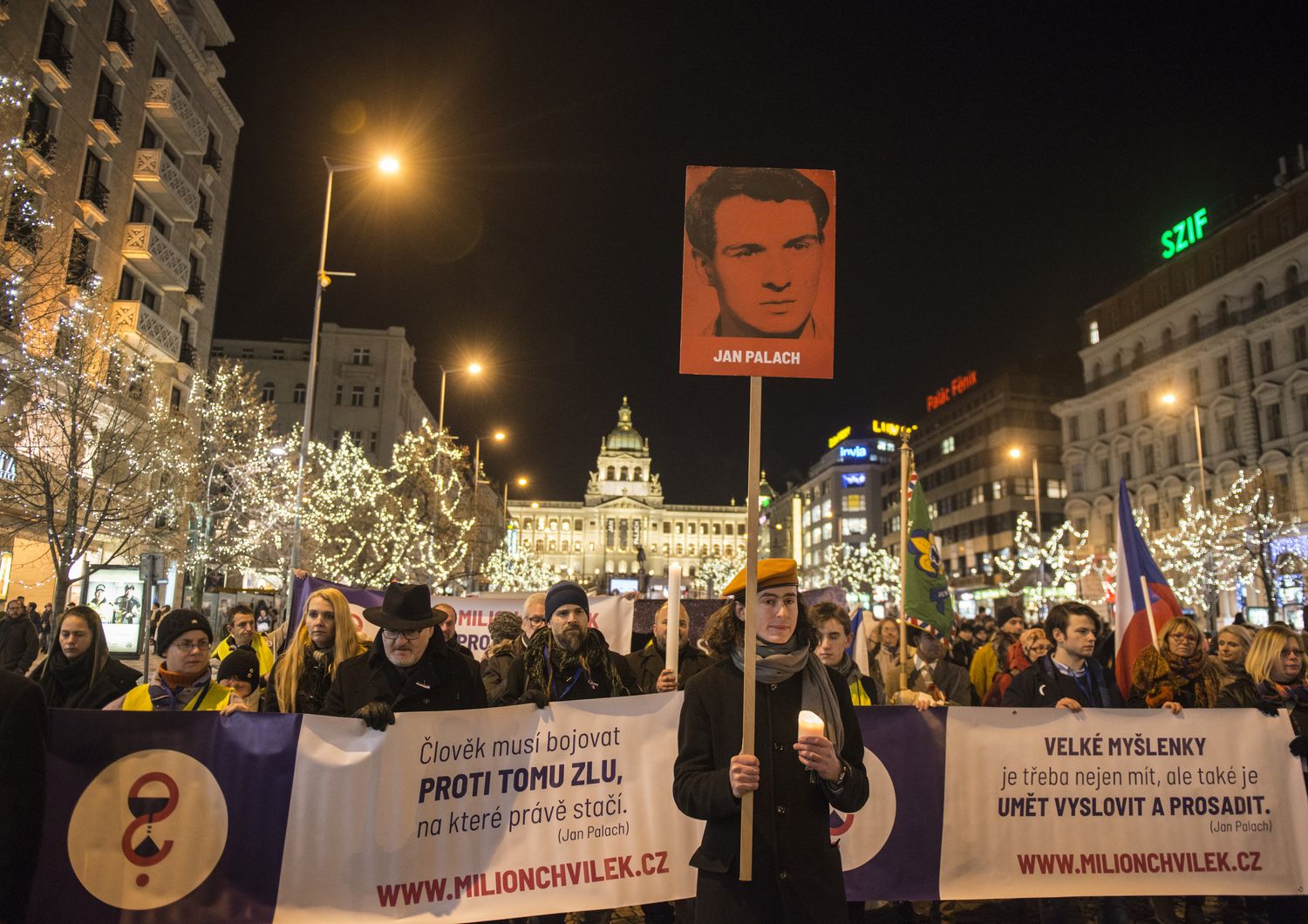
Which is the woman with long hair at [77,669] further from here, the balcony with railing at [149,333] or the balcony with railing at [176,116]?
the balcony with railing at [176,116]

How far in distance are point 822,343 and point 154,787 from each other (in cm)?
414

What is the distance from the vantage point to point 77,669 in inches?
216

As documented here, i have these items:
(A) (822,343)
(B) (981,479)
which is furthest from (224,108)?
(B) (981,479)

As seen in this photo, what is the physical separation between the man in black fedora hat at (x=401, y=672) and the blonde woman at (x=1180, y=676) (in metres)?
4.48

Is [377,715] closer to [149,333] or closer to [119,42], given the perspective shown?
[149,333]

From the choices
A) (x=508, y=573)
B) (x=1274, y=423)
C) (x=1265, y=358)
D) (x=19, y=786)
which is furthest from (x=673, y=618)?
(x=508, y=573)

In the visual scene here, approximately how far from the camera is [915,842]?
568 cm

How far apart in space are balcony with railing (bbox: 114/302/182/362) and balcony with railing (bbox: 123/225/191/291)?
1.44 m

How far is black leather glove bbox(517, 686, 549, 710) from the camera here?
5184mm

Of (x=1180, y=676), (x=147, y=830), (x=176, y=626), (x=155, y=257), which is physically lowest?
(x=147, y=830)

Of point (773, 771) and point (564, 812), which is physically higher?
point (773, 771)

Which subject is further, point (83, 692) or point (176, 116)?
point (176, 116)

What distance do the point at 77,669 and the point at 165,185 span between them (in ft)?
105

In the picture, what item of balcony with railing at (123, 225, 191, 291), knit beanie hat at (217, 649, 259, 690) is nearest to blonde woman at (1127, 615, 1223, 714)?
knit beanie hat at (217, 649, 259, 690)
